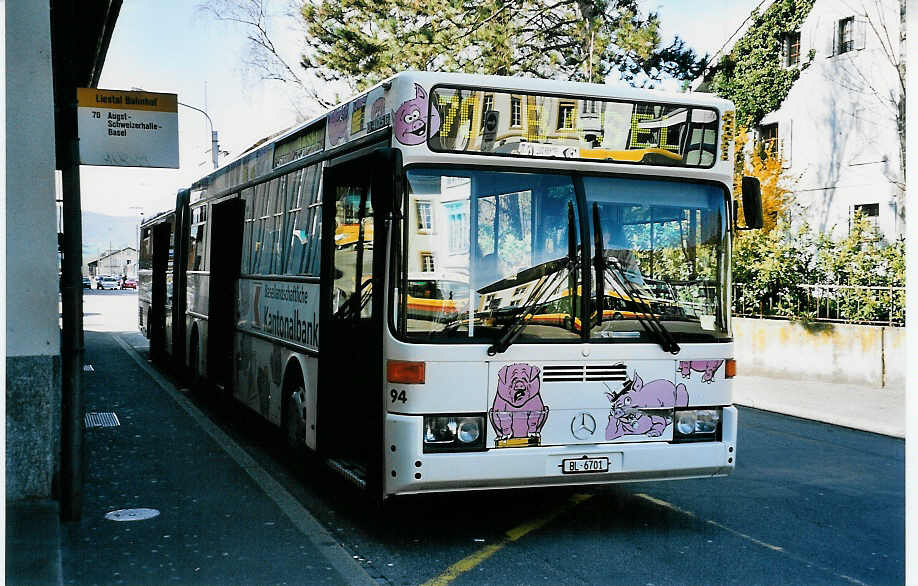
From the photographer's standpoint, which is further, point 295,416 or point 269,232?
point 269,232

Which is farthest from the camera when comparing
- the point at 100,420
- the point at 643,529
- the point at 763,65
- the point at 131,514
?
the point at 763,65

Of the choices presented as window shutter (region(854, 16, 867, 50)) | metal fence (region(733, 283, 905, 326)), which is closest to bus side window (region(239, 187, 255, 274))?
metal fence (region(733, 283, 905, 326))

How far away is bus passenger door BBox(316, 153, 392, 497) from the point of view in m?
6.60

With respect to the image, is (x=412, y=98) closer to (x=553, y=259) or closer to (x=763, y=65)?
(x=553, y=259)

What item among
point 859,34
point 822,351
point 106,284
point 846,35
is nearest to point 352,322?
point 822,351

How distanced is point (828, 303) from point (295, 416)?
11.1m

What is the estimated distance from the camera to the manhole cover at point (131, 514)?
24.5 ft

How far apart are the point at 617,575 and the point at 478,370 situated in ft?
4.86

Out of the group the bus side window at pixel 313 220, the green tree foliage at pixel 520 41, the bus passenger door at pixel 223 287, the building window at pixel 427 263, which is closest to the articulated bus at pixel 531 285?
the building window at pixel 427 263

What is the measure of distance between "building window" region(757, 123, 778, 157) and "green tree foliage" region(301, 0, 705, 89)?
408cm

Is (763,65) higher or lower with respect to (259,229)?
higher

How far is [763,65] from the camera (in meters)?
30.3

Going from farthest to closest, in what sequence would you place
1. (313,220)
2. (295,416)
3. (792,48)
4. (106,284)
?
(106,284) < (792,48) < (295,416) < (313,220)

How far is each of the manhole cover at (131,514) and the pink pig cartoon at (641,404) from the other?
343cm
